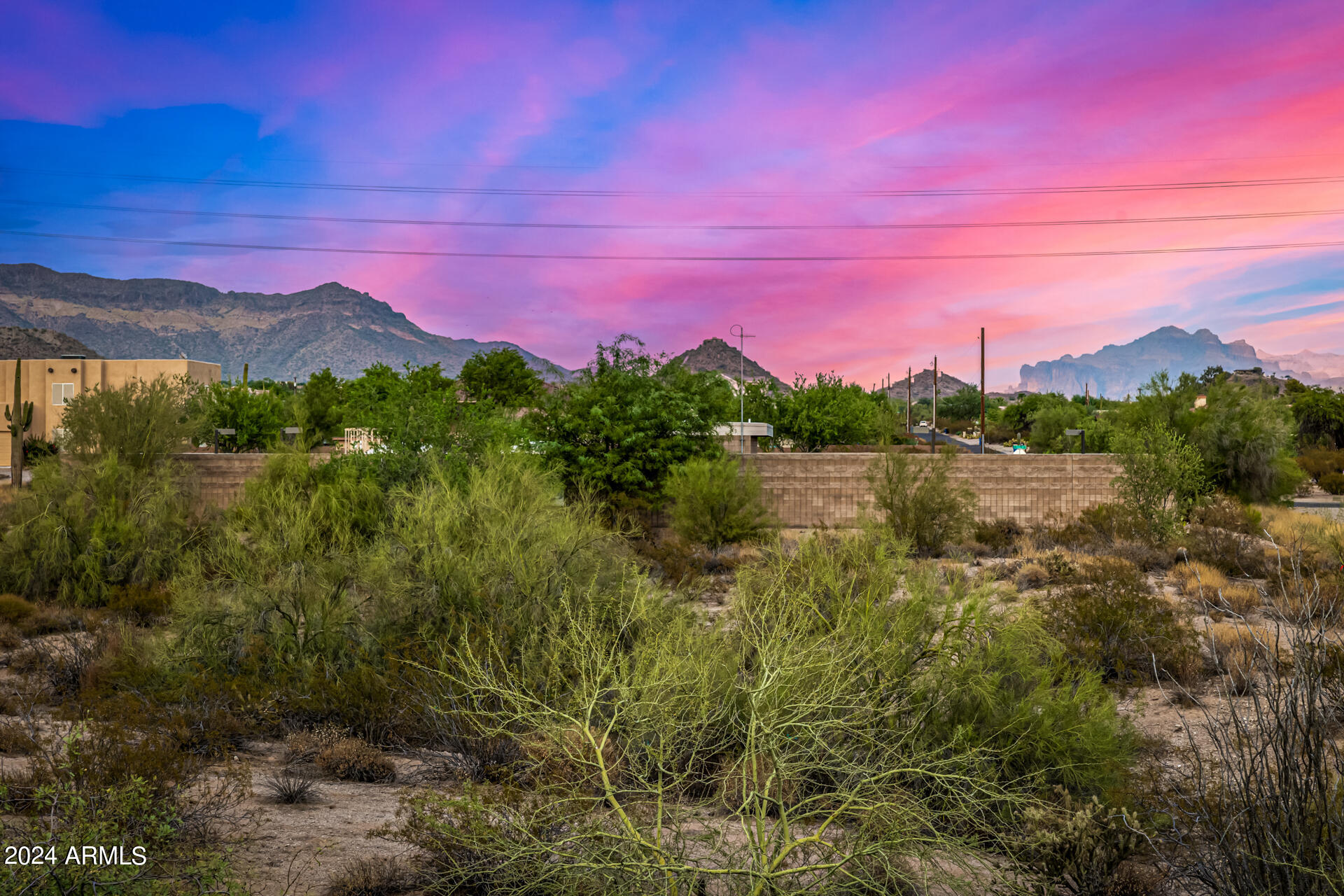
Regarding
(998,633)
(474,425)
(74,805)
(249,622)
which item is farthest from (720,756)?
(474,425)

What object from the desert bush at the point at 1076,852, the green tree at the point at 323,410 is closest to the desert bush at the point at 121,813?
the desert bush at the point at 1076,852

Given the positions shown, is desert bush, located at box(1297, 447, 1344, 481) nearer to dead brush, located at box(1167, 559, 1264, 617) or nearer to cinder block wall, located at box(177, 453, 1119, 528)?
cinder block wall, located at box(177, 453, 1119, 528)

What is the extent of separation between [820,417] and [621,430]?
90.2ft

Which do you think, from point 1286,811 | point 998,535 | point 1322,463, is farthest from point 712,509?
point 1322,463

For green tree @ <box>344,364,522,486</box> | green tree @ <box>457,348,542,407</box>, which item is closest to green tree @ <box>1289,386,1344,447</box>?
green tree @ <box>344,364,522,486</box>

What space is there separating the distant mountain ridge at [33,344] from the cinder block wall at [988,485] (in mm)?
110083

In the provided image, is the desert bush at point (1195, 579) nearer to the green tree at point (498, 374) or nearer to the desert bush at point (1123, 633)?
the desert bush at point (1123, 633)

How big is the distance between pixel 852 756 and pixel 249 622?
7.14m

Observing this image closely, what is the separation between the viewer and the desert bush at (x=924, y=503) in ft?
65.3

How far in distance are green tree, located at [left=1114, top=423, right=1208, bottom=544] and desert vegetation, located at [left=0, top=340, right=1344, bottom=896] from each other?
0.37 meters

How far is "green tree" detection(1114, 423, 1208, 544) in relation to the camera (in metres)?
18.5

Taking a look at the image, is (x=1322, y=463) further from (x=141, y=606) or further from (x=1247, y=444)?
(x=141, y=606)

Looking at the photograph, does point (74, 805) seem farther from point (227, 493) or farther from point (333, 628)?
point (227, 493)

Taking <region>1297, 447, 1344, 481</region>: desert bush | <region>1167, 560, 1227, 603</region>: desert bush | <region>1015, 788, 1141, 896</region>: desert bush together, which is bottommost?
<region>1015, 788, 1141, 896</region>: desert bush
